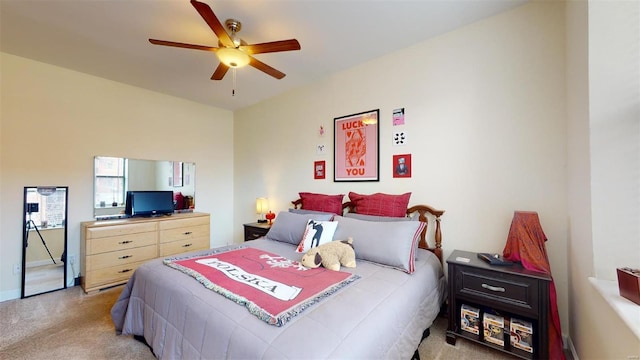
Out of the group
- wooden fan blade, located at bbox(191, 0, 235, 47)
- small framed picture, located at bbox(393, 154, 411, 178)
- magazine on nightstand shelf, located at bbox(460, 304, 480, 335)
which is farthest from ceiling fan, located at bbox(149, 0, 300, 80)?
magazine on nightstand shelf, located at bbox(460, 304, 480, 335)

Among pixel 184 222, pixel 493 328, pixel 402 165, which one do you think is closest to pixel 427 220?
pixel 402 165

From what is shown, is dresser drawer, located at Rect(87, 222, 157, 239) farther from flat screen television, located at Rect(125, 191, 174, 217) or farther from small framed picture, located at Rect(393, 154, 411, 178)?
small framed picture, located at Rect(393, 154, 411, 178)

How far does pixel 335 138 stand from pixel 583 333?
8.77 ft

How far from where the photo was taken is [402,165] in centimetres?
264

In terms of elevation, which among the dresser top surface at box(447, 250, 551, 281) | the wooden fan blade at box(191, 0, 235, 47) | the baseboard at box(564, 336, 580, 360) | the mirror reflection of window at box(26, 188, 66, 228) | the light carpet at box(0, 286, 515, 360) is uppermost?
the wooden fan blade at box(191, 0, 235, 47)

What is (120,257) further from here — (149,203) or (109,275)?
(149,203)

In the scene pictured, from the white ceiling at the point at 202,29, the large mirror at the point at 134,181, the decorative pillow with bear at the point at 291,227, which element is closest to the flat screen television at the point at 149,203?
the large mirror at the point at 134,181

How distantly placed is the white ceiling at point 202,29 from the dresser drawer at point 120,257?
2.32m

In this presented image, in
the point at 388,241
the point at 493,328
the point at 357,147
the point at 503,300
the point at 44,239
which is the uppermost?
the point at 357,147

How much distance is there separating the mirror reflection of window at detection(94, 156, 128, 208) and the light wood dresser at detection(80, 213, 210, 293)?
1.12 ft

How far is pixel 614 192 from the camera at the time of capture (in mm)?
1235

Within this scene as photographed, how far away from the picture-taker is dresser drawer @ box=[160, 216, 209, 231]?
11.4 ft

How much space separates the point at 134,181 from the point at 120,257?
1113 mm

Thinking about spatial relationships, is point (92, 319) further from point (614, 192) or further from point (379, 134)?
point (614, 192)
